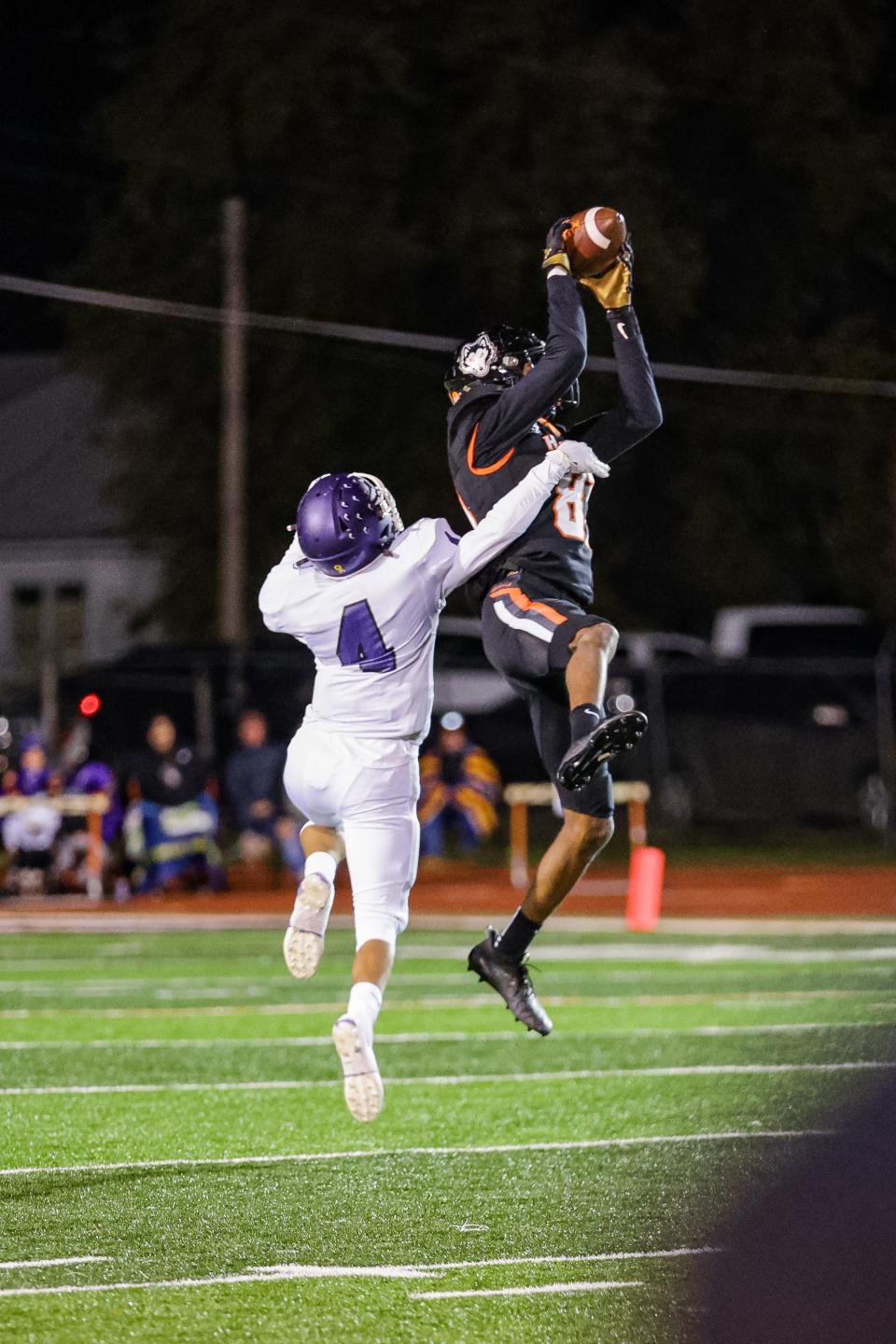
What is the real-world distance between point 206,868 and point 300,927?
1541cm

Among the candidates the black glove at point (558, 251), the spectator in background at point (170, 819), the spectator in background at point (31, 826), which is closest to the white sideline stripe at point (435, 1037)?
the black glove at point (558, 251)

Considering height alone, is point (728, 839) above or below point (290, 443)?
below

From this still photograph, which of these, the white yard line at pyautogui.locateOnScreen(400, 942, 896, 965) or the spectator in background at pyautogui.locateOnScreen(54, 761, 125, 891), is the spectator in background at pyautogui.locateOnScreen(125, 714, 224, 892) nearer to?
the spectator in background at pyautogui.locateOnScreen(54, 761, 125, 891)

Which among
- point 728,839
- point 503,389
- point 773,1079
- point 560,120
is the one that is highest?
point 560,120

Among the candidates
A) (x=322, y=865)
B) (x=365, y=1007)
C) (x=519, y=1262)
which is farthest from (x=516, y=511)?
(x=519, y=1262)

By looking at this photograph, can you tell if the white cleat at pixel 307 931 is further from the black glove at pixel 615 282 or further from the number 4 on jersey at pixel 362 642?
the black glove at pixel 615 282

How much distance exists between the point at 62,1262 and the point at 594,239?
383 cm

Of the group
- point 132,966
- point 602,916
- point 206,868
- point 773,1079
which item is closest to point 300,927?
point 773,1079

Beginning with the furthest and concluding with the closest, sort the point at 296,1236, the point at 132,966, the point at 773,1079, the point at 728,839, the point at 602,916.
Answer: the point at 728,839 < the point at 602,916 < the point at 132,966 < the point at 773,1079 < the point at 296,1236

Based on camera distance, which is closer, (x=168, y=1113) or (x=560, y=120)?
(x=168, y=1113)

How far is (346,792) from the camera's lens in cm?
788

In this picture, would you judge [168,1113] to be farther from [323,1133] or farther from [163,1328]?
[163,1328]

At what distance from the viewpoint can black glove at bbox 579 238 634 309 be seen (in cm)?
826

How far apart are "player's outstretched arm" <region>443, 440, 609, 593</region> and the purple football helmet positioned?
268 mm
